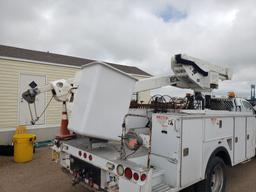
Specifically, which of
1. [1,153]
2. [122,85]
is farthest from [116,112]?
[1,153]

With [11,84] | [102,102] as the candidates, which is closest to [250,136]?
[102,102]

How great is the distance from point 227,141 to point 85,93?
2.99 metres

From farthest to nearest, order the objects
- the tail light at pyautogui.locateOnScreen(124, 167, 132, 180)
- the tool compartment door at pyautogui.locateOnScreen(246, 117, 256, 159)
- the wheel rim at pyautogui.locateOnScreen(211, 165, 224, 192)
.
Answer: the tool compartment door at pyautogui.locateOnScreen(246, 117, 256, 159) → the wheel rim at pyautogui.locateOnScreen(211, 165, 224, 192) → the tail light at pyautogui.locateOnScreen(124, 167, 132, 180)

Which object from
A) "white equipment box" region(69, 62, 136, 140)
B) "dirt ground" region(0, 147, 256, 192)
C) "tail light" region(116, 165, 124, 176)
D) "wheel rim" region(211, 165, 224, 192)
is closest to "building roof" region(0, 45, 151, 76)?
"dirt ground" region(0, 147, 256, 192)

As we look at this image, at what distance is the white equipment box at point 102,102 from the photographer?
3.18 m

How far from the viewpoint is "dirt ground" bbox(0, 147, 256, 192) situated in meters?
4.98

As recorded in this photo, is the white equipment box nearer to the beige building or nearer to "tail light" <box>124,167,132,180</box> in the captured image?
"tail light" <box>124,167,132,180</box>

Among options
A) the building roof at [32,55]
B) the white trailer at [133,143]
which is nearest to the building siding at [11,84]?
the building roof at [32,55]

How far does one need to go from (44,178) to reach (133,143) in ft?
11.6

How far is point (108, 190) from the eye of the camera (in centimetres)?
318

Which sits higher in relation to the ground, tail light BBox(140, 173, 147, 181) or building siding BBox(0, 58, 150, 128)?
building siding BBox(0, 58, 150, 128)

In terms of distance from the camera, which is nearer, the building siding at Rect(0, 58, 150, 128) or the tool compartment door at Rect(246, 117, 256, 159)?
the tool compartment door at Rect(246, 117, 256, 159)

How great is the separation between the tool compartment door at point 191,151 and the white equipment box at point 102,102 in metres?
0.95

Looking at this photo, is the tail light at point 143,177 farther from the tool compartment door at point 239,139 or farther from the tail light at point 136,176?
the tool compartment door at point 239,139
